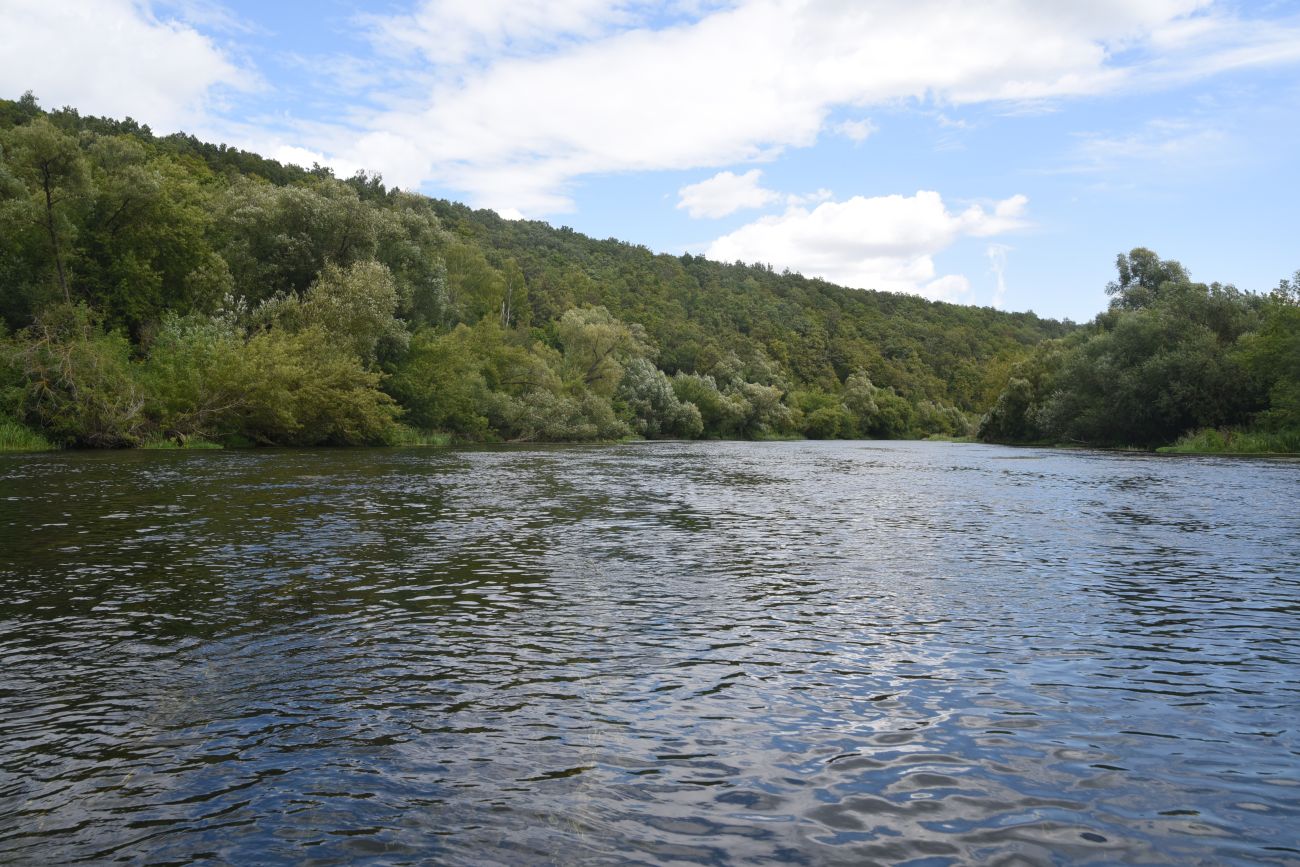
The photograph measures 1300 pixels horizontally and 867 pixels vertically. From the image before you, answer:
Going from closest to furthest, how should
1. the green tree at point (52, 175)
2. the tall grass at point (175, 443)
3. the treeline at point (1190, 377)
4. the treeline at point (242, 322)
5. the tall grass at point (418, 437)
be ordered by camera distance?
the treeline at point (242, 322) < the tall grass at point (175, 443) < the green tree at point (52, 175) < the treeline at point (1190, 377) < the tall grass at point (418, 437)

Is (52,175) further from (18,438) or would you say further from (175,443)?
(18,438)

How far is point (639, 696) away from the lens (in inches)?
323

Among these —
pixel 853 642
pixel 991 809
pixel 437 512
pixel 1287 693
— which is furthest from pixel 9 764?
pixel 437 512

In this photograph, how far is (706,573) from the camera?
14758 mm

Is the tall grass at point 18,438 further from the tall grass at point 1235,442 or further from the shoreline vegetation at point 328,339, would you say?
the tall grass at point 1235,442

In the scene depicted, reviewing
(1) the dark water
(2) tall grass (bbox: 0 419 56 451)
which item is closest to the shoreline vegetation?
(2) tall grass (bbox: 0 419 56 451)

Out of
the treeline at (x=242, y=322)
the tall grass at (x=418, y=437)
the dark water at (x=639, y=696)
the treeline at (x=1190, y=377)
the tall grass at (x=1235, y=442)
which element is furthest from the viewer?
the tall grass at (x=418, y=437)

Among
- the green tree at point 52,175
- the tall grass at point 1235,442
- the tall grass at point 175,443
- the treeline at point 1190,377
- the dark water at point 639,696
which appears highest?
the green tree at point 52,175

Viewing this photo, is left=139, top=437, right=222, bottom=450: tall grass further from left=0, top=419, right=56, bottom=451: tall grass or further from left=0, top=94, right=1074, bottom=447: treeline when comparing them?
left=0, top=419, right=56, bottom=451: tall grass

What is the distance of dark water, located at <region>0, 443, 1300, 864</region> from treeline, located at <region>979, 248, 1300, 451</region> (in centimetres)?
5354

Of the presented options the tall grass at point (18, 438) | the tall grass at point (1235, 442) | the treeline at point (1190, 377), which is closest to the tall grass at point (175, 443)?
the tall grass at point (18, 438)

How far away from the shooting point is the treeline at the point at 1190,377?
202 feet

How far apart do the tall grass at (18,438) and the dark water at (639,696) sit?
2926 cm

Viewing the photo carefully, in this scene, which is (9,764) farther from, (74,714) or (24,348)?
(24,348)
